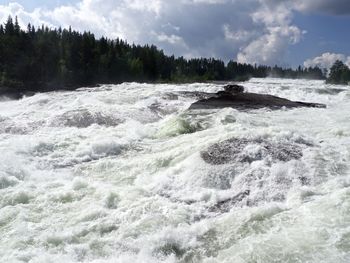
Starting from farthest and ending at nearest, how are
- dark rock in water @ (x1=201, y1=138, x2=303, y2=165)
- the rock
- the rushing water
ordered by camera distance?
dark rock in water @ (x1=201, y1=138, x2=303, y2=165), the rock, the rushing water

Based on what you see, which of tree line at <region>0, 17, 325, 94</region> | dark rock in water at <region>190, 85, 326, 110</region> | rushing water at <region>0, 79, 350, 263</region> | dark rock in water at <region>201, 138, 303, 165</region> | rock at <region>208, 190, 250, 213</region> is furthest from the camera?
tree line at <region>0, 17, 325, 94</region>

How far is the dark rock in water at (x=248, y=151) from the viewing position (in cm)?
1186

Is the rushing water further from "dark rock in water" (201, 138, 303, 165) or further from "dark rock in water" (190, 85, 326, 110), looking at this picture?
"dark rock in water" (190, 85, 326, 110)

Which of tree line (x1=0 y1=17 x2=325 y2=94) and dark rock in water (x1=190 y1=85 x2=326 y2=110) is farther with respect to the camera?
tree line (x1=0 y1=17 x2=325 y2=94)

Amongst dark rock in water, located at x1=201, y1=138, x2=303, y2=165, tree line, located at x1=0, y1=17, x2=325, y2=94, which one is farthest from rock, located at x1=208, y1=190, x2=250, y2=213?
tree line, located at x1=0, y1=17, x2=325, y2=94

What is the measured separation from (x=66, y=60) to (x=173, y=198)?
205 feet

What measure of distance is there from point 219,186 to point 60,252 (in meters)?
4.47

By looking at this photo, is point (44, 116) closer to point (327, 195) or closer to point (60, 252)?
point (60, 252)

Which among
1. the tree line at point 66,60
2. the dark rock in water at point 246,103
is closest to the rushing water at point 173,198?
the dark rock in water at point 246,103

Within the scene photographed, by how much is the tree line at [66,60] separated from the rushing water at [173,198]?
145 ft

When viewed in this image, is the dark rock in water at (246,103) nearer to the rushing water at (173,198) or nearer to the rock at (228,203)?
the rushing water at (173,198)

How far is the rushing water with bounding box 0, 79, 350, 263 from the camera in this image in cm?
814

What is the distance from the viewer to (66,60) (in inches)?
2714

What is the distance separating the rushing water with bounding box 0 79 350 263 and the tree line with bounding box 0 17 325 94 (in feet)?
145
